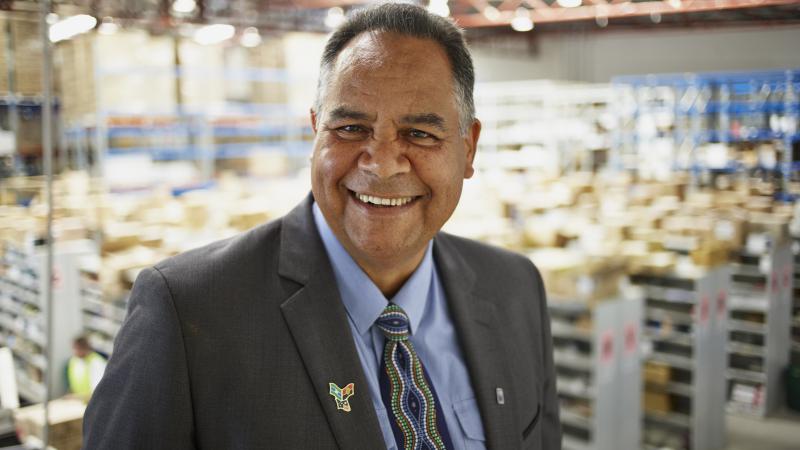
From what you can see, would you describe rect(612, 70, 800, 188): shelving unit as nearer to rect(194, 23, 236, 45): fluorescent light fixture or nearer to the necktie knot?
the necktie knot

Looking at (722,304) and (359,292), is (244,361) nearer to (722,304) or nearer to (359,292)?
(359,292)

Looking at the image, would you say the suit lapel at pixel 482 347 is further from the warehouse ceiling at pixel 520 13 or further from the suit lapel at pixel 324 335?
the warehouse ceiling at pixel 520 13

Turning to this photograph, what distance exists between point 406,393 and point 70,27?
4.38 ft

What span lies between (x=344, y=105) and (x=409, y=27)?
0.22m

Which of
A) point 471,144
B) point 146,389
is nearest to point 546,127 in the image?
point 471,144

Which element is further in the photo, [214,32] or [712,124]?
[214,32]

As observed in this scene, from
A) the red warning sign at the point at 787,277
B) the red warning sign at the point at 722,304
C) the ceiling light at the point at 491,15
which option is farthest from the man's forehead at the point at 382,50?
the ceiling light at the point at 491,15

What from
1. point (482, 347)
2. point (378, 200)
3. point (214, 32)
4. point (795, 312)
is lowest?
point (795, 312)

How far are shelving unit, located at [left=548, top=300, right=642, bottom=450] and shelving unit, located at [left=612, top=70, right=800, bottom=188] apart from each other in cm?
205

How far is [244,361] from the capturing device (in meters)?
1.36

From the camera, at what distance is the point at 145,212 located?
7.04 metres

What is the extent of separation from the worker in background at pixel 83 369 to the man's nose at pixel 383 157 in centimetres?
104

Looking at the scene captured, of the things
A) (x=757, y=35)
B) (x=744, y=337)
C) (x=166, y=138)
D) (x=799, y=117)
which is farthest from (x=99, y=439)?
(x=757, y=35)

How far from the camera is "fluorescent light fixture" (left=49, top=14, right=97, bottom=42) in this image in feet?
6.15
